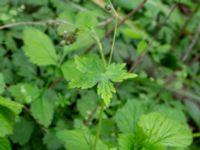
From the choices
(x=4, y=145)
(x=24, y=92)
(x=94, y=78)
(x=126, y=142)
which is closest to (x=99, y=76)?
(x=94, y=78)

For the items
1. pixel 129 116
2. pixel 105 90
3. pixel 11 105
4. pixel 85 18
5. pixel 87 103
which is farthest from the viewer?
pixel 87 103

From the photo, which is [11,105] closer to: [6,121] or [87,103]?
[6,121]

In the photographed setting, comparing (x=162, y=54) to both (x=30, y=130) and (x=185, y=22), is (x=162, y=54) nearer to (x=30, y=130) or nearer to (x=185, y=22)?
(x=185, y=22)

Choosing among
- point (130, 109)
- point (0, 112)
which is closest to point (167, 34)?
point (130, 109)

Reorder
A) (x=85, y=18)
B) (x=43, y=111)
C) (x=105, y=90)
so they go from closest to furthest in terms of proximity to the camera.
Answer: (x=105, y=90)
(x=43, y=111)
(x=85, y=18)

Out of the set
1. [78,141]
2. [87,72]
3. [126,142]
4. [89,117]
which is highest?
[87,72]
